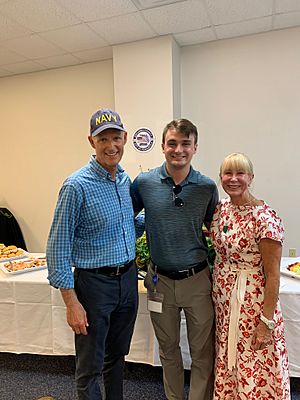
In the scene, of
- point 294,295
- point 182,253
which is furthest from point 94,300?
point 294,295

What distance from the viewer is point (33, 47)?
11.7 ft

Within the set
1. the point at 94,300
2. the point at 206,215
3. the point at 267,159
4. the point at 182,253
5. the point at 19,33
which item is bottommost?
the point at 94,300

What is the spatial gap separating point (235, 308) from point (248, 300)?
0.23ft

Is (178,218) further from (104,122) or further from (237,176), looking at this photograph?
(104,122)

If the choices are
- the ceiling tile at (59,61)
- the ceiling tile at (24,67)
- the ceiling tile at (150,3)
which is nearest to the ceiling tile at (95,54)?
the ceiling tile at (59,61)

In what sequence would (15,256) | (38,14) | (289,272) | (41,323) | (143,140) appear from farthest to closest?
1. (143,140)
2. (38,14)
3. (15,256)
4. (41,323)
5. (289,272)

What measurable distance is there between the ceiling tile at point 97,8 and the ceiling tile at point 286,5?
1208mm

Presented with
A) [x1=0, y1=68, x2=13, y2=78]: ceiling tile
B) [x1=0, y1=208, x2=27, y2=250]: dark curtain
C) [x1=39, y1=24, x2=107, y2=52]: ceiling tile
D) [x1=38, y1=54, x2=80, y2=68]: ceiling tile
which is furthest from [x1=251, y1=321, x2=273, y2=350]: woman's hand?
[x1=0, y1=68, x2=13, y2=78]: ceiling tile

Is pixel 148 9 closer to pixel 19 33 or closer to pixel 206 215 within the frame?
pixel 19 33

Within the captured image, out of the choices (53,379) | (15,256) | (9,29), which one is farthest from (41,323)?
(9,29)

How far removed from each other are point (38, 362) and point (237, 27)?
3.37 m

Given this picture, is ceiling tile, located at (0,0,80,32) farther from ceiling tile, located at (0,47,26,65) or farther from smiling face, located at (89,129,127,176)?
smiling face, located at (89,129,127,176)

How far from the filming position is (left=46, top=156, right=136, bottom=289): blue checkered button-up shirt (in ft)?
4.65

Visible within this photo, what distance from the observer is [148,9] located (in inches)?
111
